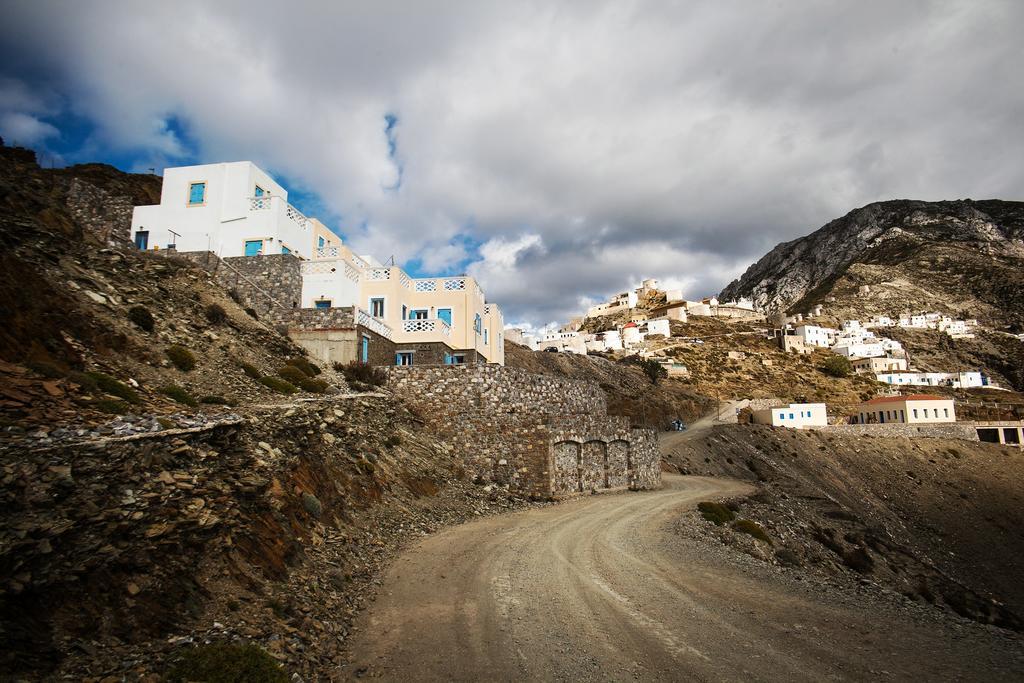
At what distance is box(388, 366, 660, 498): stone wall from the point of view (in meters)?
26.0

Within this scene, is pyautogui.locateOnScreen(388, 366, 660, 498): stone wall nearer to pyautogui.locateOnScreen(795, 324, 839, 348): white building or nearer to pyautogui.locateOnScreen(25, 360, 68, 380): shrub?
pyautogui.locateOnScreen(25, 360, 68, 380): shrub

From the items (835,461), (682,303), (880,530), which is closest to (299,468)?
(880,530)

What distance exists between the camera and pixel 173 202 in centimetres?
3600

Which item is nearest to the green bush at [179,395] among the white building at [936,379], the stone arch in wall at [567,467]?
the stone arch in wall at [567,467]

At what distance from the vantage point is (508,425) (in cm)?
2661

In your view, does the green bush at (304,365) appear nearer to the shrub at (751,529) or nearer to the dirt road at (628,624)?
the dirt road at (628,624)

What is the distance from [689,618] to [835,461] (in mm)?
55278

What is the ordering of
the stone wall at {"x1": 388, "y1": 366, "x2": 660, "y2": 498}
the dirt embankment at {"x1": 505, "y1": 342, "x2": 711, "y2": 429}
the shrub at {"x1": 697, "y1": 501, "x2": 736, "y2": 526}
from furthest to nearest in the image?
the dirt embankment at {"x1": 505, "y1": 342, "x2": 711, "y2": 429}
the stone wall at {"x1": 388, "y1": 366, "x2": 660, "y2": 498}
the shrub at {"x1": 697, "y1": 501, "x2": 736, "y2": 526}

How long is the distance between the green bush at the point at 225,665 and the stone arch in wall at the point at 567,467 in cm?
1970

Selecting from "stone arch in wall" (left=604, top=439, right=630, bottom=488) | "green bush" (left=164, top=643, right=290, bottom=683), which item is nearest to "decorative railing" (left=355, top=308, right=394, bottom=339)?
"stone arch in wall" (left=604, top=439, right=630, bottom=488)

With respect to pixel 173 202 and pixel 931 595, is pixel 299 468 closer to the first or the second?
pixel 931 595

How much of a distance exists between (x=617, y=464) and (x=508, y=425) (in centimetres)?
845

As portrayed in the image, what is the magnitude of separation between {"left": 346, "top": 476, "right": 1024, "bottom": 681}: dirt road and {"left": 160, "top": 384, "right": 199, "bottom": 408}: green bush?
7.14m

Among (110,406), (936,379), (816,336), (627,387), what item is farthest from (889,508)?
(816,336)
